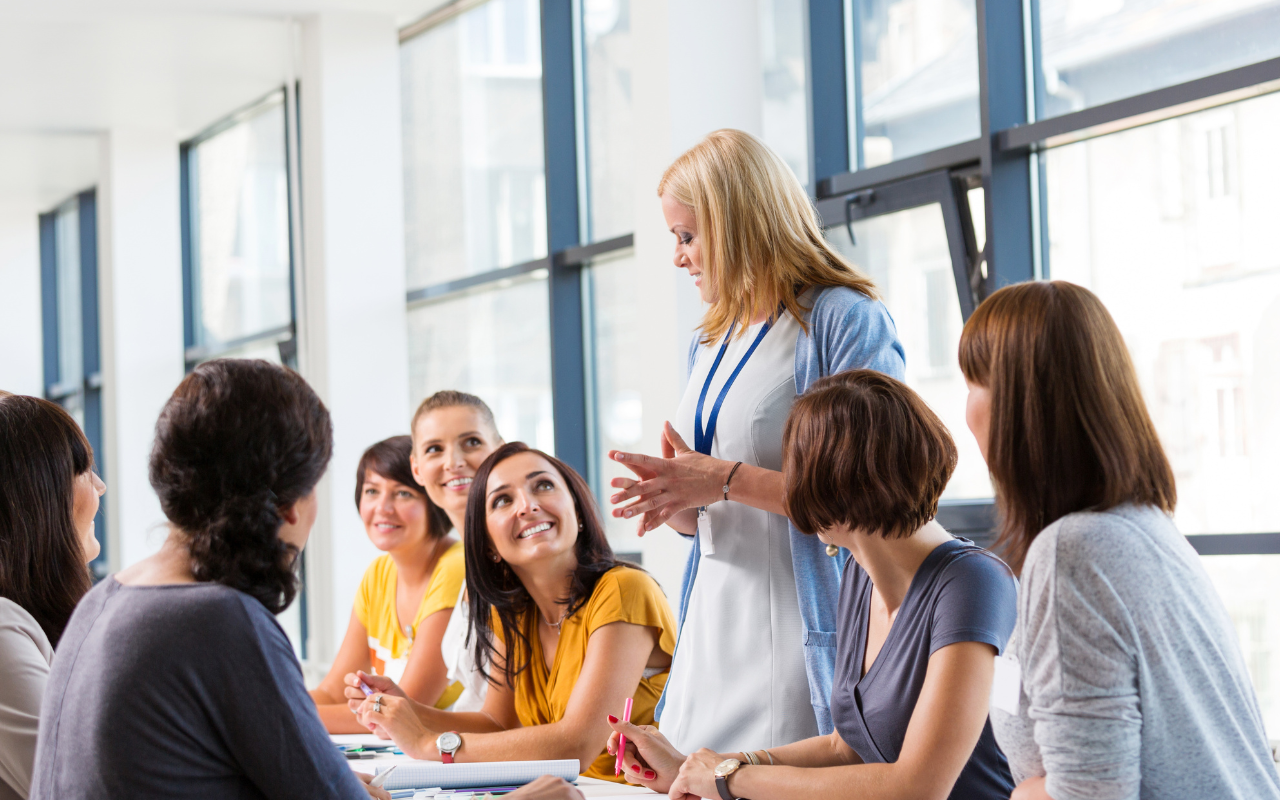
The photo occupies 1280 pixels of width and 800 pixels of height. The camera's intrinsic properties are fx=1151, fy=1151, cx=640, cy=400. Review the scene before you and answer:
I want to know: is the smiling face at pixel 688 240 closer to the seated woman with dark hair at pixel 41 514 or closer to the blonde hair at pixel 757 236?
the blonde hair at pixel 757 236

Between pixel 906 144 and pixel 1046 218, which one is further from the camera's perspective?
pixel 906 144

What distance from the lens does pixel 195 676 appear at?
1.09m

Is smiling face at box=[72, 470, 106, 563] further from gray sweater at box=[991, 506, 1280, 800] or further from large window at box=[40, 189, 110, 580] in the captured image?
large window at box=[40, 189, 110, 580]

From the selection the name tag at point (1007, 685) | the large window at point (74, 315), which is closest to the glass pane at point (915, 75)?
the name tag at point (1007, 685)

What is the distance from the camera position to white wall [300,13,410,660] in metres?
4.96

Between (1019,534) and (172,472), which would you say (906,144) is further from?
(172,472)

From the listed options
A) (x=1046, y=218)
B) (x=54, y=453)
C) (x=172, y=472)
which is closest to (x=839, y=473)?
(x=172, y=472)

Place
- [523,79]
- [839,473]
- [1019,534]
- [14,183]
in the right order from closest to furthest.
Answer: [1019,534]
[839,473]
[523,79]
[14,183]

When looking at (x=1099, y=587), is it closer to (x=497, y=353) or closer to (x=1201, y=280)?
(x=1201, y=280)

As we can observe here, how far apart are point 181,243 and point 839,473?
661 cm

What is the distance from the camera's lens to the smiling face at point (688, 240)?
197cm

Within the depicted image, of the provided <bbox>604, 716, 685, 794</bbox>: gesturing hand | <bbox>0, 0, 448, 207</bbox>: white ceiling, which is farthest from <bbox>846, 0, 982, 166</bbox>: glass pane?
<bbox>0, 0, 448, 207</bbox>: white ceiling

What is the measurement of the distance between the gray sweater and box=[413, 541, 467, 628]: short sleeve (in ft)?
6.15

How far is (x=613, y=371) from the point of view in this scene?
4.42 m
